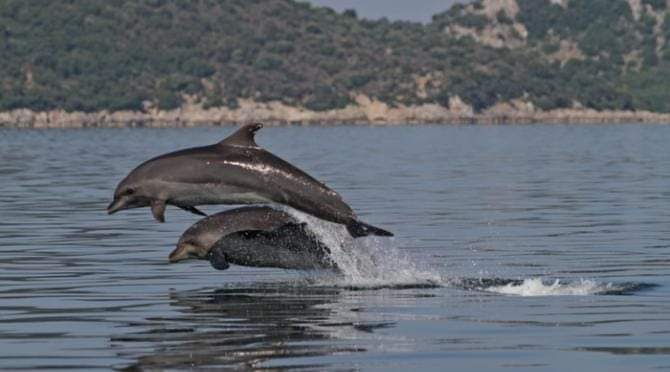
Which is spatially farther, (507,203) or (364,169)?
(364,169)

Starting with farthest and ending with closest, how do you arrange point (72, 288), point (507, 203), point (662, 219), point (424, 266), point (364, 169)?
point (364, 169) → point (507, 203) → point (662, 219) → point (424, 266) → point (72, 288)

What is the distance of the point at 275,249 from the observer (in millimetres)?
23094

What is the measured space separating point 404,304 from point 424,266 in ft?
15.6

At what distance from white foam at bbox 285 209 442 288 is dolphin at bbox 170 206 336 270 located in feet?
0.48

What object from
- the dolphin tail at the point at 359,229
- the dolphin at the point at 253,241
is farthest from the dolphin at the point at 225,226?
the dolphin tail at the point at 359,229

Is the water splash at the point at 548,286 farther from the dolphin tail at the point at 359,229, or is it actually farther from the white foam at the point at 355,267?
the dolphin tail at the point at 359,229

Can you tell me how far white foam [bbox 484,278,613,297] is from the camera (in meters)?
22.1

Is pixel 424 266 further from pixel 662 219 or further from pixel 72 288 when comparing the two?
pixel 662 219

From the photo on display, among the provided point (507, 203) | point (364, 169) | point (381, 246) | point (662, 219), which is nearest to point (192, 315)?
point (381, 246)

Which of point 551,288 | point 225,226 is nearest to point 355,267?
point 225,226

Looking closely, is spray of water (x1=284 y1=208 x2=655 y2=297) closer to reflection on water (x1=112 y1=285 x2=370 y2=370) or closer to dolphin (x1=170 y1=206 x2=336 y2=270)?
dolphin (x1=170 y1=206 x2=336 y2=270)

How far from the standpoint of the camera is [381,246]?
100 ft

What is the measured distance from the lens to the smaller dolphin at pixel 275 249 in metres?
22.9

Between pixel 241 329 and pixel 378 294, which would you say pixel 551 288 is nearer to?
pixel 378 294
